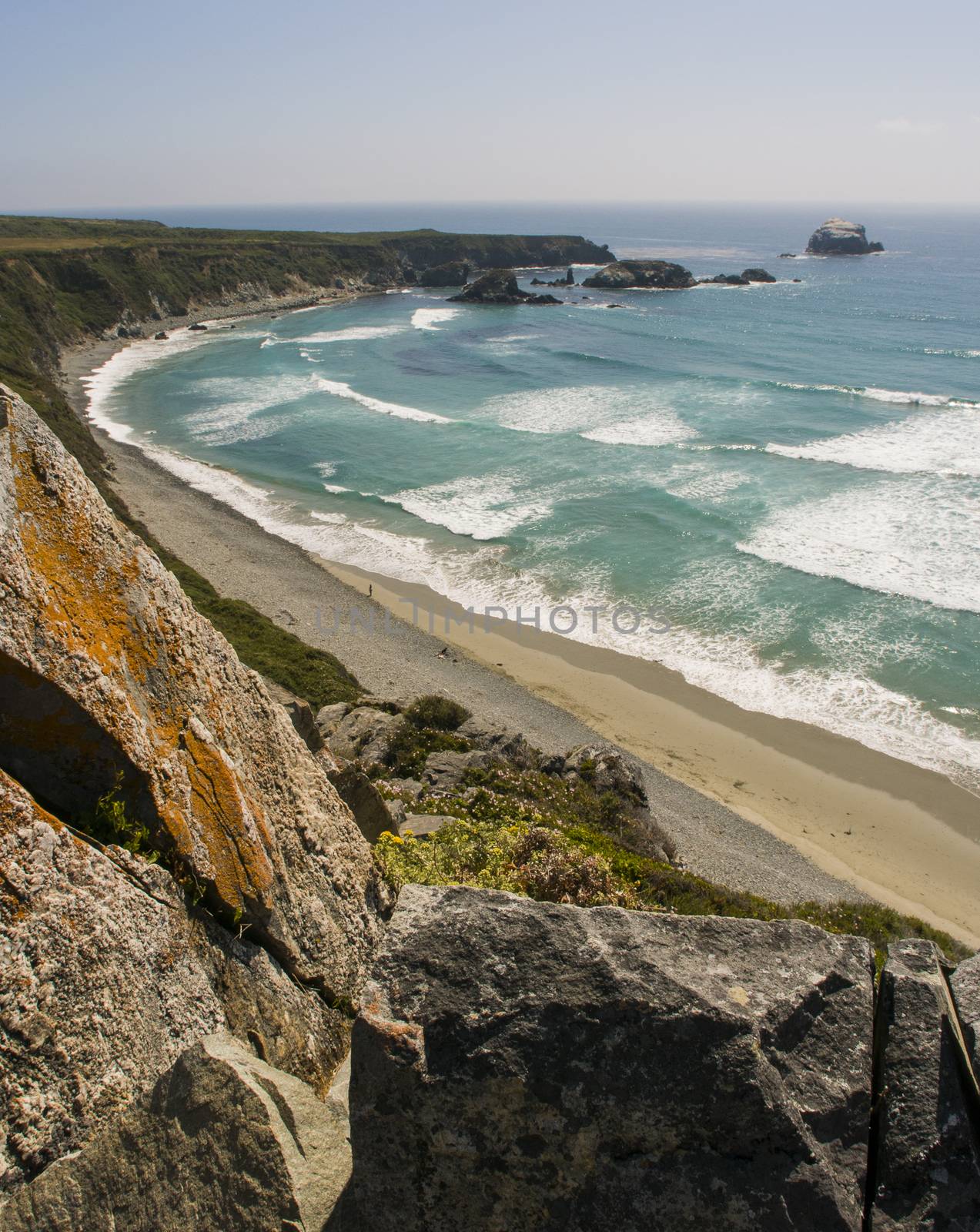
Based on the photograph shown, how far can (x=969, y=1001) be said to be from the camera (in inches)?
132

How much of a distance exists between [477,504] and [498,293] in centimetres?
8107

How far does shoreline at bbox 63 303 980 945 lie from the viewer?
1745 cm

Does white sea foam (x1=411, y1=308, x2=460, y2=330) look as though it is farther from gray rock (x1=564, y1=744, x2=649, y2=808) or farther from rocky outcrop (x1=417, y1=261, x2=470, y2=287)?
gray rock (x1=564, y1=744, x2=649, y2=808)

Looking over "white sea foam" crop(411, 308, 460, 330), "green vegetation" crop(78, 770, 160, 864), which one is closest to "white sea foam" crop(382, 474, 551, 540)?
"green vegetation" crop(78, 770, 160, 864)

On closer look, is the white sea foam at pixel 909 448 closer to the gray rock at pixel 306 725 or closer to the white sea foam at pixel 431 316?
the gray rock at pixel 306 725

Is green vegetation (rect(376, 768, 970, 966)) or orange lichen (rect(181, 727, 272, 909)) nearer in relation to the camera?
orange lichen (rect(181, 727, 272, 909))

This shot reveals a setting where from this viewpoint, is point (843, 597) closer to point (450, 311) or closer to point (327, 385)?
point (327, 385)

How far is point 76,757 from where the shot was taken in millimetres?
4562

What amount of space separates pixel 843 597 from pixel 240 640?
21.3 meters

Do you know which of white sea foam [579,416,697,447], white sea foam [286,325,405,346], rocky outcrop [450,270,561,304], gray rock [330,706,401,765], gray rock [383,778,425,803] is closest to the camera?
gray rock [383,778,425,803]

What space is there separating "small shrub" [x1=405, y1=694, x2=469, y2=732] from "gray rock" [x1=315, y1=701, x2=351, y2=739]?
1.62 m

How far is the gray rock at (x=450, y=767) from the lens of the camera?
15.6 m

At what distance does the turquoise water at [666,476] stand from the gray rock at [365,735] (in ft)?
34.7

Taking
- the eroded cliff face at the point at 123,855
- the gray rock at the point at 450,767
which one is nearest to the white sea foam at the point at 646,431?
the gray rock at the point at 450,767
